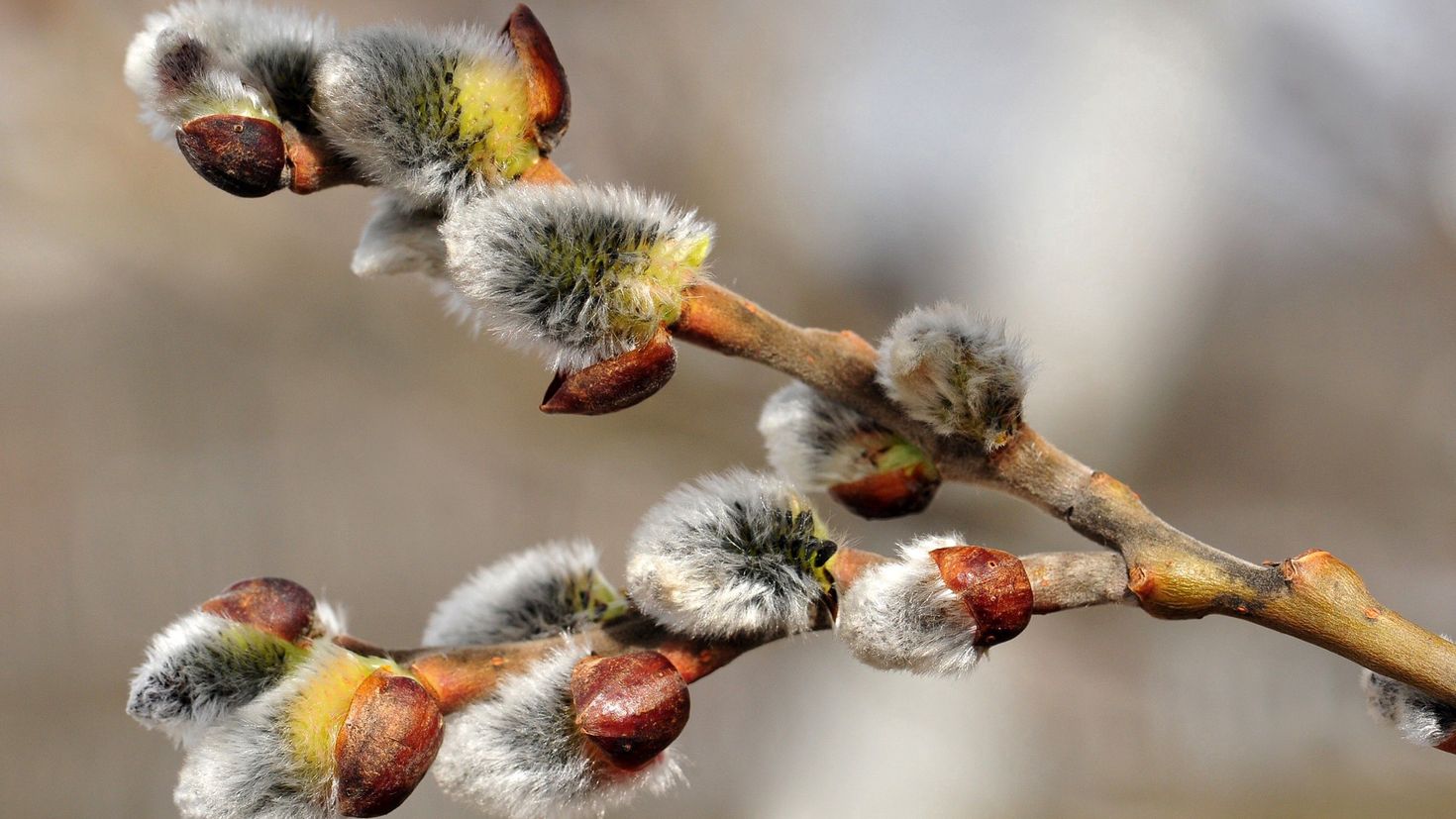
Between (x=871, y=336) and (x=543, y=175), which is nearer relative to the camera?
(x=543, y=175)

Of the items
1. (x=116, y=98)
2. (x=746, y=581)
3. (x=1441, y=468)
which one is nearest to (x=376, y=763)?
(x=746, y=581)

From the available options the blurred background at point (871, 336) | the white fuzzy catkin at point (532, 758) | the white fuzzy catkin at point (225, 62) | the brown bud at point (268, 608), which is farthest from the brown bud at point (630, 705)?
the blurred background at point (871, 336)

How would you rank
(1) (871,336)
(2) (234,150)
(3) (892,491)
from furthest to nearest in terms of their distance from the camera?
(1) (871,336) < (3) (892,491) < (2) (234,150)

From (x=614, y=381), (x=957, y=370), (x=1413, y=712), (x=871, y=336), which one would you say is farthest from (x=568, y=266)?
(x=871, y=336)

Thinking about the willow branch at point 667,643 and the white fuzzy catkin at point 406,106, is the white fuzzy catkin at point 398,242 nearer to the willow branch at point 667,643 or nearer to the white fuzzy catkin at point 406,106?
the white fuzzy catkin at point 406,106

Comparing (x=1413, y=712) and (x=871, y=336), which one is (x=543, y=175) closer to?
(x=1413, y=712)

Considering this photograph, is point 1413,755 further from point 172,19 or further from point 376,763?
point 172,19

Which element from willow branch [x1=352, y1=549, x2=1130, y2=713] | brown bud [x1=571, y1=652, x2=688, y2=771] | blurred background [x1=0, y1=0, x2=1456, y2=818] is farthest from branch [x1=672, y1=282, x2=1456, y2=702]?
blurred background [x1=0, y1=0, x2=1456, y2=818]
